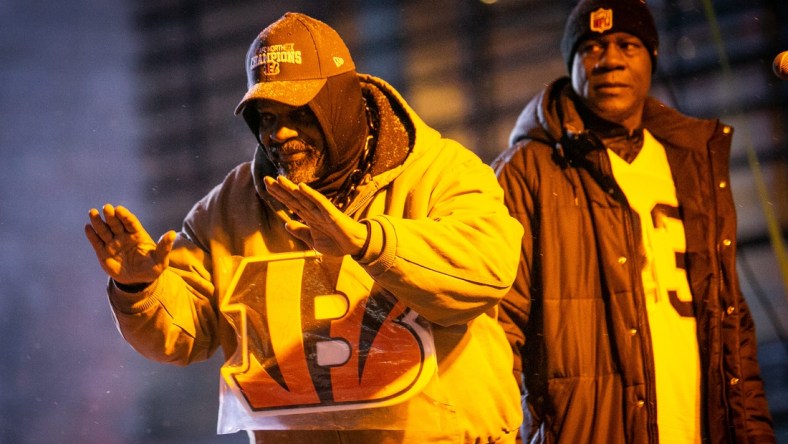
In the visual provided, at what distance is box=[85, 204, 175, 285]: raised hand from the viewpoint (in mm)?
2367

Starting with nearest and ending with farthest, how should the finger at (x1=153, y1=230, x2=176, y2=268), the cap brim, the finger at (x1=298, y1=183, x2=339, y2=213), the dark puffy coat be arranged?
the finger at (x1=298, y1=183, x2=339, y2=213) → the finger at (x1=153, y1=230, x2=176, y2=268) → the cap brim → the dark puffy coat

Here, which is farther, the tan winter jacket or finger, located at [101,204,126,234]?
finger, located at [101,204,126,234]

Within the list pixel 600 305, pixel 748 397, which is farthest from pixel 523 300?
pixel 748 397

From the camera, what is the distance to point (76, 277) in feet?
16.8

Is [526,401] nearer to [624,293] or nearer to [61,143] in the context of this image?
[624,293]

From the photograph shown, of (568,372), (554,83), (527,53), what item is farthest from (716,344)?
(527,53)

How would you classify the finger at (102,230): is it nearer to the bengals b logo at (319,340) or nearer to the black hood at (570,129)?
the bengals b logo at (319,340)

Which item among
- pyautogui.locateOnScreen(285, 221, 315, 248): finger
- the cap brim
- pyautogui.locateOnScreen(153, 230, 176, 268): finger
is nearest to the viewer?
pyautogui.locateOnScreen(285, 221, 315, 248): finger

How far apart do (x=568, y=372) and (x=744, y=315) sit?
61cm

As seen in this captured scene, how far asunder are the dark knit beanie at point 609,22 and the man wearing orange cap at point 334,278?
891 millimetres

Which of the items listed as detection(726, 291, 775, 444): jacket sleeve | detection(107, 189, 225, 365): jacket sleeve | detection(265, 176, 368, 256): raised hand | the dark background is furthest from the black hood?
the dark background

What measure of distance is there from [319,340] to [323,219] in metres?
0.41

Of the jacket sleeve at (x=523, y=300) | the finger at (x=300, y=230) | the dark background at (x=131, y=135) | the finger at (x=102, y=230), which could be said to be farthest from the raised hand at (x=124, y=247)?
the dark background at (x=131, y=135)

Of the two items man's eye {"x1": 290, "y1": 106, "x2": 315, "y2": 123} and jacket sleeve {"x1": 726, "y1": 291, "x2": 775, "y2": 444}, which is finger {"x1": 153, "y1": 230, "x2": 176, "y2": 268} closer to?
man's eye {"x1": 290, "y1": 106, "x2": 315, "y2": 123}
